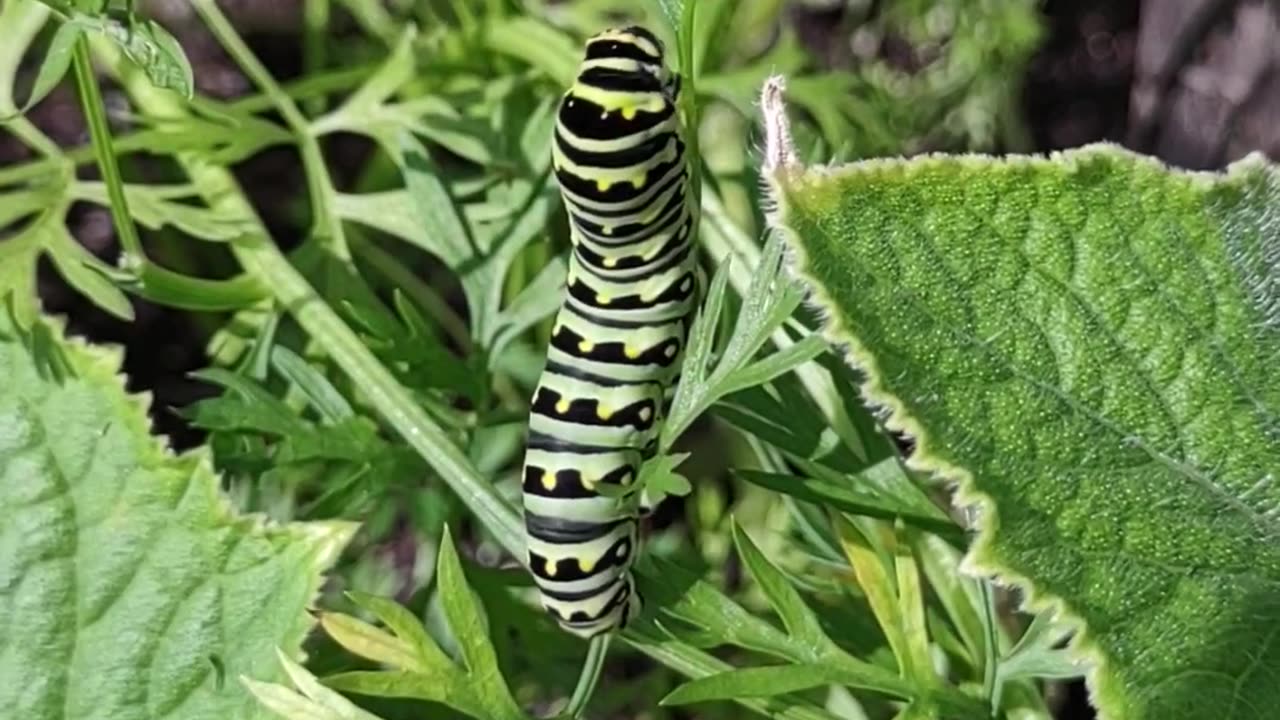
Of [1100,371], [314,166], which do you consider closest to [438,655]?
[1100,371]

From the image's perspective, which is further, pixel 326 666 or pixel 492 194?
pixel 492 194

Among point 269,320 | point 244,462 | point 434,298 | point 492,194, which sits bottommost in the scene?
point 244,462

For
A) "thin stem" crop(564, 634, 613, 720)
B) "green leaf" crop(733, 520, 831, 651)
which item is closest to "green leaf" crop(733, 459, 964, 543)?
"green leaf" crop(733, 520, 831, 651)

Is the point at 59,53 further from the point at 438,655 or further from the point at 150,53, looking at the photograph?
the point at 438,655

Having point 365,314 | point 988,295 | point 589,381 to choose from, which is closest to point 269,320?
point 365,314

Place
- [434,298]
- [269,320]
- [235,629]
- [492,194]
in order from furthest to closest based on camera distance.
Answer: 1. [434,298]
2. [492,194]
3. [269,320]
4. [235,629]

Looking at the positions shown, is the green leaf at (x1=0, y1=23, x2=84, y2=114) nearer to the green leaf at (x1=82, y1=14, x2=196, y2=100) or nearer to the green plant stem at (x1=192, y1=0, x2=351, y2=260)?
the green leaf at (x1=82, y1=14, x2=196, y2=100)

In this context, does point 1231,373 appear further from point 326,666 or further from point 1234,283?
point 326,666
